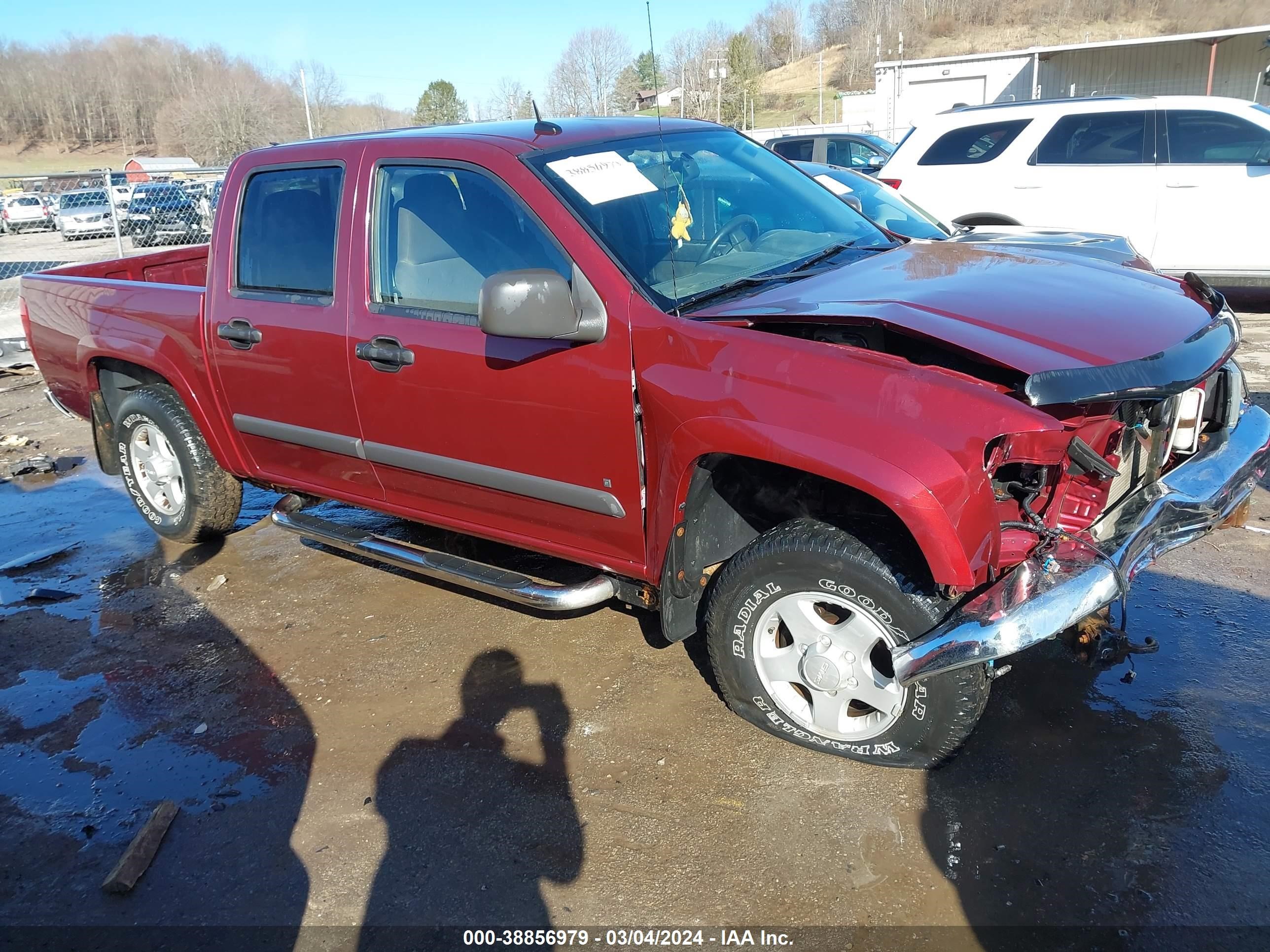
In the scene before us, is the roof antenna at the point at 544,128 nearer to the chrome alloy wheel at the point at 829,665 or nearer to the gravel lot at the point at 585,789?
the chrome alloy wheel at the point at 829,665

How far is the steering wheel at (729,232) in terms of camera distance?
137 inches

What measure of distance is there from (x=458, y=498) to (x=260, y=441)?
1.27 metres

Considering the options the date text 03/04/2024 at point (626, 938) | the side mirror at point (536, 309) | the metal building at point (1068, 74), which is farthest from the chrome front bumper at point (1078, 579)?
the metal building at point (1068, 74)

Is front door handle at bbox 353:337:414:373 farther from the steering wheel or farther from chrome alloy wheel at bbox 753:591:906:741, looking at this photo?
chrome alloy wheel at bbox 753:591:906:741

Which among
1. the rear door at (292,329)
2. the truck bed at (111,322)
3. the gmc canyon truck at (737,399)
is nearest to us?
the gmc canyon truck at (737,399)

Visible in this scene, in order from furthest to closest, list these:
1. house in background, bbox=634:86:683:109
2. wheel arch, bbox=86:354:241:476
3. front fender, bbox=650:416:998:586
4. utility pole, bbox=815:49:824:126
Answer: utility pole, bbox=815:49:824:126 < wheel arch, bbox=86:354:241:476 < house in background, bbox=634:86:683:109 < front fender, bbox=650:416:998:586

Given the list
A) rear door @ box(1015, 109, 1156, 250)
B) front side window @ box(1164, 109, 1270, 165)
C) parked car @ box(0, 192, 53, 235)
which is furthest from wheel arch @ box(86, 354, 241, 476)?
parked car @ box(0, 192, 53, 235)

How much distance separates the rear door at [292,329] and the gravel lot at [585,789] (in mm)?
810

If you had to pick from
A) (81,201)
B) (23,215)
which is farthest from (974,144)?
(23,215)

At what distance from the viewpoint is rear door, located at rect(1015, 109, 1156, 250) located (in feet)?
28.0

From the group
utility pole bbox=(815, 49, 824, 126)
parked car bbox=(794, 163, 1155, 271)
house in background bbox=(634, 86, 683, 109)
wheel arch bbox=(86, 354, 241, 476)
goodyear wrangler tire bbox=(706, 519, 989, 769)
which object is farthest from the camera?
utility pole bbox=(815, 49, 824, 126)

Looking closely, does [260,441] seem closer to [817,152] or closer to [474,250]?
[474,250]

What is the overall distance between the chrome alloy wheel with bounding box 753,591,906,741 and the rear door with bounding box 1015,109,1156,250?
277 inches

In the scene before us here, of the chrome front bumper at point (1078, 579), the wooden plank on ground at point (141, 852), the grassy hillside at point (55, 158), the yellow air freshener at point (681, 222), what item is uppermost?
the grassy hillside at point (55, 158)
